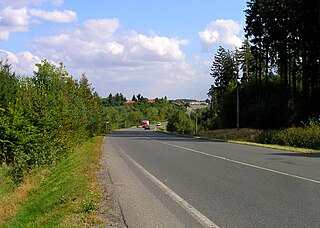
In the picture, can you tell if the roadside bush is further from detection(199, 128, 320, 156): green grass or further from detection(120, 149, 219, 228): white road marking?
detection(120, 149, 219, 228): white road marking

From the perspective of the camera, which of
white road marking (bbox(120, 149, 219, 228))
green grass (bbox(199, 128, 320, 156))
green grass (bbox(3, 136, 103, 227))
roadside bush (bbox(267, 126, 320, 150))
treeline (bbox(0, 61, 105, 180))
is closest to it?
white road marking (bbox(120, 149, 219, 228))

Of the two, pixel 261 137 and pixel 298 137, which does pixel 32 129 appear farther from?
pixel 261 137

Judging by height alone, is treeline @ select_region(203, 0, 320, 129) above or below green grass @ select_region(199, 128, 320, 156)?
above

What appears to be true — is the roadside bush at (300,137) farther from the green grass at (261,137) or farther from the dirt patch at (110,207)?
the dirt patch at (110,207)

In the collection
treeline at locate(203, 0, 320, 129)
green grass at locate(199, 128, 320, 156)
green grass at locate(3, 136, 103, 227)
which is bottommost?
green grass at locate(3, 136, 103, 227)

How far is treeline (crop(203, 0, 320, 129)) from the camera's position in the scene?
1724 inches

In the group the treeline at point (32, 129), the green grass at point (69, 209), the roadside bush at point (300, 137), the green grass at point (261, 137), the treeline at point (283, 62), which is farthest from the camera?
the treeline at point (283, 62)

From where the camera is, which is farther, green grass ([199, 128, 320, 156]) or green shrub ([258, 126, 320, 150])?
green shrub ([258, 126, 320, 150])

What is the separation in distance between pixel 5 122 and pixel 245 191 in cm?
1926

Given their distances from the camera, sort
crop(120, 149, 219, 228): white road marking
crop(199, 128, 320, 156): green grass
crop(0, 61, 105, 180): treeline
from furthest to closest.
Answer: crop(199, 128, 320, 156): green grass, crop(0, 61, 105, 180): treeline, crop(120, 149, 219, 228): white road marking

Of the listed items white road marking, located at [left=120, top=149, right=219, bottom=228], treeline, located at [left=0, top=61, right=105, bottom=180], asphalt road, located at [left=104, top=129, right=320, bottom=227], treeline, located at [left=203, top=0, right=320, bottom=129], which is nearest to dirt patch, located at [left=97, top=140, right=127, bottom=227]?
asphalt road, located at [left=104, top=129, right=320, bottom=227]

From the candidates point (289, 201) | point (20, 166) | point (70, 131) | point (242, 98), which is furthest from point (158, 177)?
point (242, 98)

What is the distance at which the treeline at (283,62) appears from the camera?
144ft

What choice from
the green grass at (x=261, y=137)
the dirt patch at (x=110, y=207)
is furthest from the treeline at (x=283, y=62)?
the dirt patch at (x=110, y=207)
